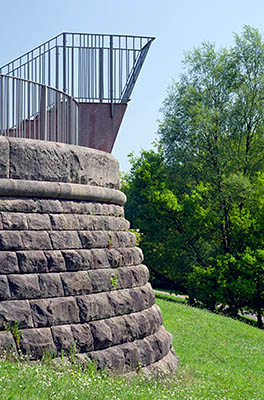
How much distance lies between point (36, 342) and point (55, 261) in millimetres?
1085

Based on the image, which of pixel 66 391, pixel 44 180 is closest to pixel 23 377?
pixel 66 391

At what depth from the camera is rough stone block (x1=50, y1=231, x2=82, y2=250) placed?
7823 mm

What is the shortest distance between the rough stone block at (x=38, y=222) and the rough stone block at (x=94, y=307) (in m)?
1.04

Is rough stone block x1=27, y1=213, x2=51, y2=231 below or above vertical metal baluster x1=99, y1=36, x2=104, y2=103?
below

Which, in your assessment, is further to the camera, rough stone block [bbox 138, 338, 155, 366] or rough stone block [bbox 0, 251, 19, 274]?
rough stone block [bbox 138, 338, 155, 366]

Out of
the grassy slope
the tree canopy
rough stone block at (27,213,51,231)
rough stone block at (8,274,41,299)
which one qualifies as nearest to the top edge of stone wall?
rough stone block at (27,213,51,231)

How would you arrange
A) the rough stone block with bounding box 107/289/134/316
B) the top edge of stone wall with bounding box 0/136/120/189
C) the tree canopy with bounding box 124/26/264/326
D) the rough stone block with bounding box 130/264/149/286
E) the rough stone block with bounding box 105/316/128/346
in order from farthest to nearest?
1. the tree canopy with bounding box 124/26/264/326
2. the rough stone block with bounding box 130/264/149/286
3. the rough stone block with bounding box 107/289/134/316
4. the rough stone block with bounding box 105/316/128/346
5. the top edge of stone wall with bounding box 0/136/120/189

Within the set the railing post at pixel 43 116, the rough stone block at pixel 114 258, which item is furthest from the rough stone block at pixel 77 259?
the railing post at pixel 43 116

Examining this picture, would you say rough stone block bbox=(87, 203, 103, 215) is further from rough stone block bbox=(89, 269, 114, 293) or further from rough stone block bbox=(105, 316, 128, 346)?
rough stone block bbox=(105, 316, 128, 346)

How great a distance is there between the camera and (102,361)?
777 cm

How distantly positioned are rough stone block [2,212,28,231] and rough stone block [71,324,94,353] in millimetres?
1453

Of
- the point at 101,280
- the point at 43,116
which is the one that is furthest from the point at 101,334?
the point at 43,116

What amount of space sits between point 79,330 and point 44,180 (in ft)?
6.69

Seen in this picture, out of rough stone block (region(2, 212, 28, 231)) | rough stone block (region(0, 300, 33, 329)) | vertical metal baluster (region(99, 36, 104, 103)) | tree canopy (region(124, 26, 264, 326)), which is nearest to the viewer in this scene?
rough stone block (region(0, 300, 33, 329))
